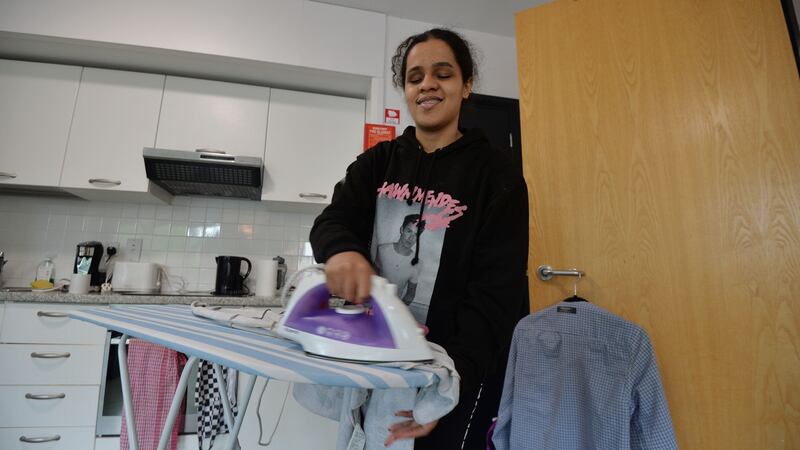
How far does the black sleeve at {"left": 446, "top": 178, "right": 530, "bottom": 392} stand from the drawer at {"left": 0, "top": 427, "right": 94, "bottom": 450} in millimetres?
1709

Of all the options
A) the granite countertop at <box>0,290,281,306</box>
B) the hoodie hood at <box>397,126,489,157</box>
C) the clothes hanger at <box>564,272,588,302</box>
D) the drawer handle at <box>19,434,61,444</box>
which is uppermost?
the hoodie hood at <box>397,126,489,157</box>

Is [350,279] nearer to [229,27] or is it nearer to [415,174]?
[415,174]

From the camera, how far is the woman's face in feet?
2.68

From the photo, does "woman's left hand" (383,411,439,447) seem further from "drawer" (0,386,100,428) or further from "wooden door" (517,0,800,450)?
"drawer" (0,386,100,428)

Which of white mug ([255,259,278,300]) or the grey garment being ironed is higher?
white mug ([255,259,278,300])

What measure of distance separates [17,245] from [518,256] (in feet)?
8.81

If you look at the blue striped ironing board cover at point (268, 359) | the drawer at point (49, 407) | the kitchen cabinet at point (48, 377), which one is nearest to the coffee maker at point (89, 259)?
the kitchen cabinet at point (48, 377)

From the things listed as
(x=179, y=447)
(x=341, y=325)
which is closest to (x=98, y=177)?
(x=179, y=447)

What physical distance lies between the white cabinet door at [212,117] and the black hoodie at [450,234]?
4.67 ft

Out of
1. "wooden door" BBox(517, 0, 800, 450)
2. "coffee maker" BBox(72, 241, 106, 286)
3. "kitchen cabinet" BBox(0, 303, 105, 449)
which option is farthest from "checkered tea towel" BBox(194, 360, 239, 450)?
"wooden door" BBox(517, 0, 800, 450)

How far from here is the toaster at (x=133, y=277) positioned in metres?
1.91

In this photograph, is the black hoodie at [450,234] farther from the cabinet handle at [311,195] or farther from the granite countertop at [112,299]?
the cabinet handle at [311,195]

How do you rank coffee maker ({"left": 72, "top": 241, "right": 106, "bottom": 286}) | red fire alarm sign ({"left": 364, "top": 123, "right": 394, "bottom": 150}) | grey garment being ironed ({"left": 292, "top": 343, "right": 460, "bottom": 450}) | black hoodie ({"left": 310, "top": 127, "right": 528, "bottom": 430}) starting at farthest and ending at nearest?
red fire alarm sign ({"left": 364, "top": 123, "right": 394, "bottom": 150}) < coffee maker ({"left": 72, "top": 241, "right": 106, "bottom": 286}) < black hoodie ({"left": 310, "top": 127, "right": 528, "bottom": 430}) < grey garment being ironed ({"left": 292, "top": 343, "right": 460, "bottom": 450})

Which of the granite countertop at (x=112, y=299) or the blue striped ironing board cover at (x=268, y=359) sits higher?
the blue striped ironing board cover at (x=268, y=359)
